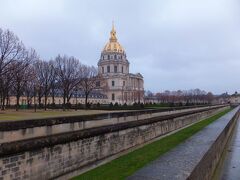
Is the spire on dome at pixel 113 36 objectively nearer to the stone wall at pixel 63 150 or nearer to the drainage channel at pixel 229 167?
the stone wall at pixel 63 150

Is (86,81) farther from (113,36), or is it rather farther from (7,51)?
(113,36)

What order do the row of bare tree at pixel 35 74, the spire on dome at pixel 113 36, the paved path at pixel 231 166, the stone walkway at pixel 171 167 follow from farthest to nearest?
the spire on dome at pixel 113 36 → the row of bare tree at pixel 35 74 → the paved path at pixel 231 166 → the stone walkway at pixel 171 167

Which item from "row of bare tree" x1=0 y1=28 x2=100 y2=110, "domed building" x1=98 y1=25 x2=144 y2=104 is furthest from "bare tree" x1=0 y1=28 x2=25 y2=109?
"domed building" x1=98 y1=25 x2=144 y2=104

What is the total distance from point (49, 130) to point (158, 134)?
39.0 ft

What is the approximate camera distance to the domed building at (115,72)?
12107cm

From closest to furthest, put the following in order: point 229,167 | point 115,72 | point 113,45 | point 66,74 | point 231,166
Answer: point 229,167 → point 231,166 → point 66,74 → point 115,72 → point 113,45

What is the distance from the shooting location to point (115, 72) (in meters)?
124

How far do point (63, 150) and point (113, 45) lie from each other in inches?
4572

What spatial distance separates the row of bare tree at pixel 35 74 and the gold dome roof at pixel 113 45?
62450mm

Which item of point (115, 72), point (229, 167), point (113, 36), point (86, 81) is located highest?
point (113, 36)

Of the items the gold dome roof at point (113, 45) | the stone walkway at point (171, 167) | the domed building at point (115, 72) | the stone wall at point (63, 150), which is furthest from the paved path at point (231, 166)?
the gold dome roof at point (113, 45)

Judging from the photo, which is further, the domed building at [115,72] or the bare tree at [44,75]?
the domed building at [115,72]

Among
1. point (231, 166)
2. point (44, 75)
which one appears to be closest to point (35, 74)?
point (44, 75)

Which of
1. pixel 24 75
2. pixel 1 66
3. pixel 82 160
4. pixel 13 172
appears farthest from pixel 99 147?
pixel 24 75
